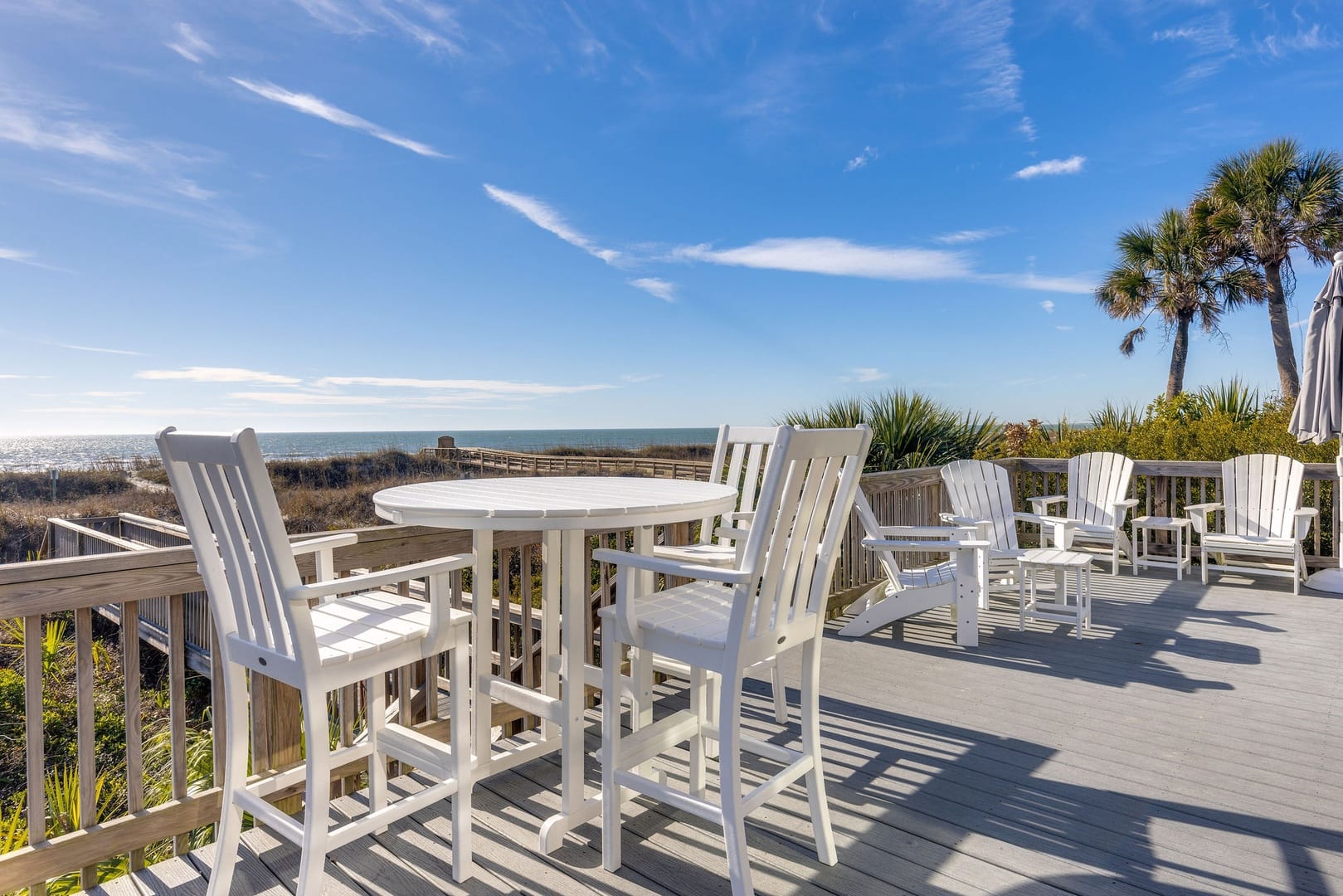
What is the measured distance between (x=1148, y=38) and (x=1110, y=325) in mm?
8169

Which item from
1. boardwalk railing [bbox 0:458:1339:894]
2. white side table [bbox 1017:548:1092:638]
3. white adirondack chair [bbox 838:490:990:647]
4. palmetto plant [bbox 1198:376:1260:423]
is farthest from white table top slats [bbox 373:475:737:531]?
palmetto plant [bbox 1198:376:1260:423]

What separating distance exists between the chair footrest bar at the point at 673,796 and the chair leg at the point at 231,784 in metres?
0.89

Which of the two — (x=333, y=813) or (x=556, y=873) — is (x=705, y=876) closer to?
(x=556, y=873)

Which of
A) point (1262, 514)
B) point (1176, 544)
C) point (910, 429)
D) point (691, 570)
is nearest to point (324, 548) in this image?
point (691, 570)

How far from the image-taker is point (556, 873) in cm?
178

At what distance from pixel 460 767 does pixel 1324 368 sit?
6.07 m

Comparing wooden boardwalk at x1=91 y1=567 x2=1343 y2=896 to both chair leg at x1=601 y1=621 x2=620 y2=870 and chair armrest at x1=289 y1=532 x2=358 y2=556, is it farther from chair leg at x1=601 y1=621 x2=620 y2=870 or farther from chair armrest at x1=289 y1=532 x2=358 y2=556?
chair armrest at x1=289 y1=532 x2=358 y2=556

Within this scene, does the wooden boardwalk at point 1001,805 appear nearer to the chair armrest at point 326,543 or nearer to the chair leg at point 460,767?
the chair leg at point 460,767

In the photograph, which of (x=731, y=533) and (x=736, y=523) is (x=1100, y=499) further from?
(x=731, y=533)

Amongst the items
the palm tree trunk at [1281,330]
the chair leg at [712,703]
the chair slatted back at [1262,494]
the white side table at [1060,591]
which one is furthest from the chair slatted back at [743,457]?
the palm tree trunk at [1281,330]

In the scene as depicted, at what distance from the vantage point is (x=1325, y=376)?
476cm

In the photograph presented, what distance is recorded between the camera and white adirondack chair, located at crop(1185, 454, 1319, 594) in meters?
4.98

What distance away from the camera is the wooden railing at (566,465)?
1823 centimetres

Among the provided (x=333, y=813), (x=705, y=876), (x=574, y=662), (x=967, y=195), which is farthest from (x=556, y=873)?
(x=967, y=195)
